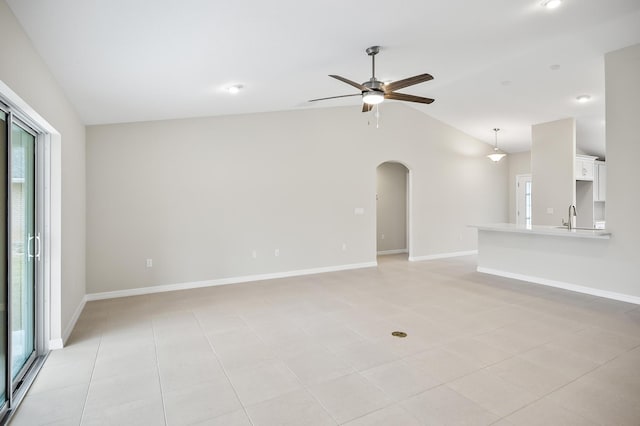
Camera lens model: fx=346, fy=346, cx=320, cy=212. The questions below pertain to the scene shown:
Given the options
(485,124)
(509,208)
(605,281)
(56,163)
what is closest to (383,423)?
(56,163)

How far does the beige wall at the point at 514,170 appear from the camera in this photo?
934 cm

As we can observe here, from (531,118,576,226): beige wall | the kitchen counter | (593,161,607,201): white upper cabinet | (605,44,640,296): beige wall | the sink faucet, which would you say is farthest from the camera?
(593,161,607,201): white upper cabinet

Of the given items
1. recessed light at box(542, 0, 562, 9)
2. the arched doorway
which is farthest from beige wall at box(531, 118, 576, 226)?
recessed light at box(542, 0, 562, 9)

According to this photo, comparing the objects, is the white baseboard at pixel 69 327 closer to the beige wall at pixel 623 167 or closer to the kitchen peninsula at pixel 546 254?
the kitchen peninsula at pixel 546 254

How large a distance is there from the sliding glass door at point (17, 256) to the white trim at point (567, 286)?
6.33 m

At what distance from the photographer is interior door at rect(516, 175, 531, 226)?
9.32 meters

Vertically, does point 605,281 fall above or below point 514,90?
below

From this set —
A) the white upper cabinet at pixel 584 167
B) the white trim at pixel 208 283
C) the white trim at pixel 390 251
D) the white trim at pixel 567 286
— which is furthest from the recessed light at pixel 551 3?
the white trim at pixel 390 251

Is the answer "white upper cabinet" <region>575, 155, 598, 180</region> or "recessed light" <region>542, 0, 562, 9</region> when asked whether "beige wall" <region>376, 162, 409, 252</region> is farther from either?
"recessed light" <region>542, 0, 562, 9</region>

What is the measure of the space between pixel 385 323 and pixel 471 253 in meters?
5.85

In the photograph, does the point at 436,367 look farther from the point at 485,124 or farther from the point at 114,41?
the point at 485,124

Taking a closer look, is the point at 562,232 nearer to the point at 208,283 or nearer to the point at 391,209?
the point at 391,209

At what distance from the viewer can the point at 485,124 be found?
7812mm

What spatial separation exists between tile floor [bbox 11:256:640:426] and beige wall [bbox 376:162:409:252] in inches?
161
